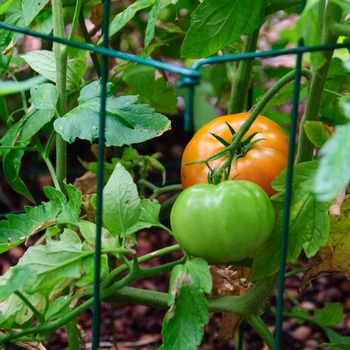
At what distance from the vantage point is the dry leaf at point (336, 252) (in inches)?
28.8

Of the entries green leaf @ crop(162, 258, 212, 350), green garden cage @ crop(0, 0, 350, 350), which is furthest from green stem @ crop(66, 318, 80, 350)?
green leaf @ crop(162, 258, 212, 350)

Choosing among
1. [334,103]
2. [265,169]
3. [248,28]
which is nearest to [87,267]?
[265,169]

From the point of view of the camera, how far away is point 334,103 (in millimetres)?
1109

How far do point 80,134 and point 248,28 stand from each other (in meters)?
0.26

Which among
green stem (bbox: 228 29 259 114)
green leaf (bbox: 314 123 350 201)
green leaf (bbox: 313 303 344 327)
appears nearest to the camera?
green leaf (bbox: 314 123 350 201)

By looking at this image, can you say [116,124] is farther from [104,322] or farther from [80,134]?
[104,322]

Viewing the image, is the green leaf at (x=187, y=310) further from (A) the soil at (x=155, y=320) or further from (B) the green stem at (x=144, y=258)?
(A) the soil at (x=155, y=320)

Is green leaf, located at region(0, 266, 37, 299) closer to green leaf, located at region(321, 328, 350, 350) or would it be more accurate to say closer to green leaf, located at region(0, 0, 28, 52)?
green leaf, located at region(0, 0, 28, 52)

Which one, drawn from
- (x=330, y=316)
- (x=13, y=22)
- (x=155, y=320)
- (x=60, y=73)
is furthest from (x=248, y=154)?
(x=155, y=320)

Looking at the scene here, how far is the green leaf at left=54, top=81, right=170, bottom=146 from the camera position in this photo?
0.73m

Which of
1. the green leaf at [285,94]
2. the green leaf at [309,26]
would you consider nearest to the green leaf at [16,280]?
the green leaf at [309,26]

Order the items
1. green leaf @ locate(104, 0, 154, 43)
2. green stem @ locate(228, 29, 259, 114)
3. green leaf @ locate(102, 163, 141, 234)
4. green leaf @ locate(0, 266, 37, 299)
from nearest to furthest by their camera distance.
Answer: green leaf @ locate(0, 266, 37, 299), green leaf @ locate(102, 163, 141, 234), green leaf @ locate(104, 0, 154, 43), green stem @ locate(228, 29, 259, 114)

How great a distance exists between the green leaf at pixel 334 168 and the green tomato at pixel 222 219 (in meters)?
0.22

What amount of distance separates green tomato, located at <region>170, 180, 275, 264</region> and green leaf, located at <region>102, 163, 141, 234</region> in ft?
0.17
